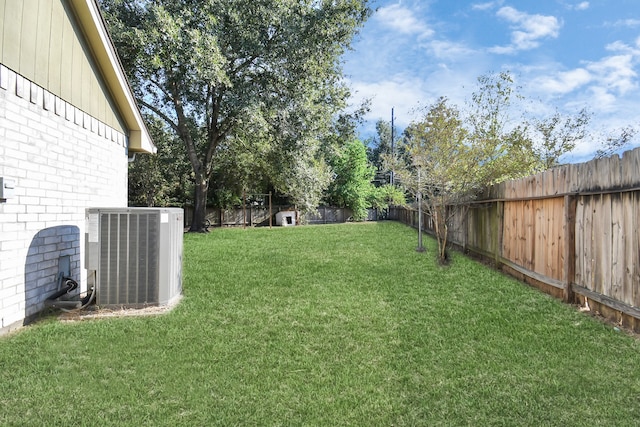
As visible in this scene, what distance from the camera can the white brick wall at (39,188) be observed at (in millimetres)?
3760

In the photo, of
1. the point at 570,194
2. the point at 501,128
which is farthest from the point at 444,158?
the point at 501,128

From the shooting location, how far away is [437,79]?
465 inches

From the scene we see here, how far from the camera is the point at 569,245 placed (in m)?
4.64

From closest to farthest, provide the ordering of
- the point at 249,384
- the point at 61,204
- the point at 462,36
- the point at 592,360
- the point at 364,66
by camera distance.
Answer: the point at 249,384 → the point at 592,360 → the point at 61,204 → the point at 462,36 → the point at 364,66

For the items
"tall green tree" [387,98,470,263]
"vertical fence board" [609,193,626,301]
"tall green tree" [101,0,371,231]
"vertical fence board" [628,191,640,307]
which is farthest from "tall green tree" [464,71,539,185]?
"tall green tree" [101,0,371,231]

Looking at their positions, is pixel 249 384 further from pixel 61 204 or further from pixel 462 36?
pixel 462 36

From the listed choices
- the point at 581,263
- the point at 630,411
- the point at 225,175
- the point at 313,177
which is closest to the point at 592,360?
the point at 630,411

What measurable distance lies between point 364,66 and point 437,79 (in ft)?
20.1

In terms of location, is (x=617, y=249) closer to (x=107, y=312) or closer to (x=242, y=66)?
(x=107, y=312)

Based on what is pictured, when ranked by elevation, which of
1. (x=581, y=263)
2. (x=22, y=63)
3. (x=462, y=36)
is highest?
(x=462, y=36)

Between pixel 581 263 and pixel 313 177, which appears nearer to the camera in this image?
pixel 581 263

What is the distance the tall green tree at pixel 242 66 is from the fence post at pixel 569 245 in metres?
10.5

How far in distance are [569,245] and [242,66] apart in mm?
13000

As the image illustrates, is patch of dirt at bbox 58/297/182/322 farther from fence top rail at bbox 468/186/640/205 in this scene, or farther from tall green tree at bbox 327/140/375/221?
tall green tree at bbox 327/140/375/221
